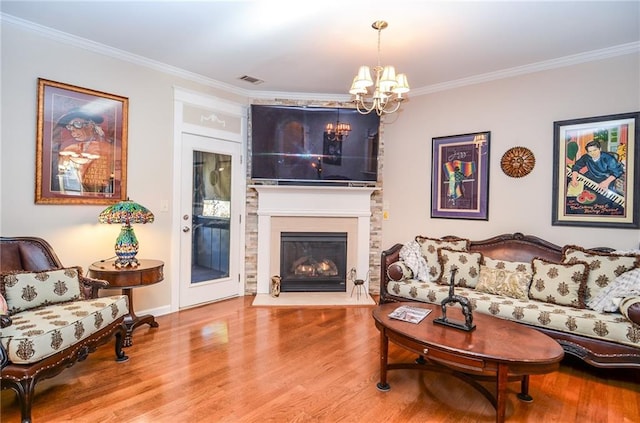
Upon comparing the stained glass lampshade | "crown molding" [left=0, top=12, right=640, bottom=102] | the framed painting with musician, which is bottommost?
the stained glass lampshade

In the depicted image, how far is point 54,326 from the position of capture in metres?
2.01

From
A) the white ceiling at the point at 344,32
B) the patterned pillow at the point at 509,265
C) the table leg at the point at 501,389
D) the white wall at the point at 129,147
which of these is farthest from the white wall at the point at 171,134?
the table leg at the point at 501,389

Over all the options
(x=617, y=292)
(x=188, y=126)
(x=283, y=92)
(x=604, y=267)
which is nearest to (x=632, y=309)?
(x=617, y=292)

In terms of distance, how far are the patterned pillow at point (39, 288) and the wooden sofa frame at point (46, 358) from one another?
0.31ft

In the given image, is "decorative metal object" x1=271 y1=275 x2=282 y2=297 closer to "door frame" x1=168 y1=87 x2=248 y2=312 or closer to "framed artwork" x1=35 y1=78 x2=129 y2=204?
"door frame" x1=168 y1=87 x2=248 y2=312

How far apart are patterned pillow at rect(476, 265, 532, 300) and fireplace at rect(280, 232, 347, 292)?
179 centimetres

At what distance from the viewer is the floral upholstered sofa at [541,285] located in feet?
7.99

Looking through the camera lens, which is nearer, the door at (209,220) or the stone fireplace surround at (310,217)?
the door at (209,220)

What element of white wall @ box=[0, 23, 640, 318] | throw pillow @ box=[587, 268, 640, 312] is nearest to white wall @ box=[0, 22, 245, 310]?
white wall @ box=[0, 23, 640, 318]

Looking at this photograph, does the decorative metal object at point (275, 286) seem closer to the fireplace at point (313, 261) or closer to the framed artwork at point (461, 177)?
the fireplace at point (313, 261)

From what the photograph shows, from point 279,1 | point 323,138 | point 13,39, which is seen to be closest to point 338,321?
point 323,138

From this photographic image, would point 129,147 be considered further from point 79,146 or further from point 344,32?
point 344,32

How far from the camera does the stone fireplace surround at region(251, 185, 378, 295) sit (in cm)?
444

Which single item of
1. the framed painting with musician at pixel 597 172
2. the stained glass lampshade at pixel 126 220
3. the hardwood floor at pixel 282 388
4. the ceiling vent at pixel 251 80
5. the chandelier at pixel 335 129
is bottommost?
the hardwood floor at pixel 282 388
